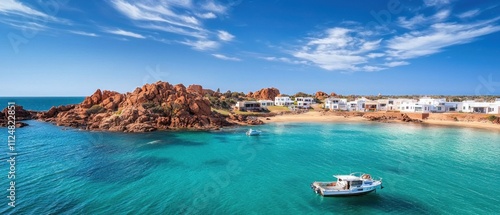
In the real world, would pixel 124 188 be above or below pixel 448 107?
below

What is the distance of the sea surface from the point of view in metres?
25.9

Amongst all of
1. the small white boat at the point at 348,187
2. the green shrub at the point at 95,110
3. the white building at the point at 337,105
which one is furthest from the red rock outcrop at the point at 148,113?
the white building at the point at 337,105

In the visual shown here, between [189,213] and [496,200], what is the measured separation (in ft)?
101

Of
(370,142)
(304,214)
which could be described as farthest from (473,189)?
(370,142)

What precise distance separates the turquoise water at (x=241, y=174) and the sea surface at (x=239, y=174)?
0.38 ft

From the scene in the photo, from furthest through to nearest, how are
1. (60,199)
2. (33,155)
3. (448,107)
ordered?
(448,107) < (33,155) < (60,199)

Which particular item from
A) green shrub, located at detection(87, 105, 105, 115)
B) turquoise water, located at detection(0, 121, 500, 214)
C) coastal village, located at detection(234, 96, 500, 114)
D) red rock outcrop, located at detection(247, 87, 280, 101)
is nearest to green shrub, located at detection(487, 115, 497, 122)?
coastal village, located at detection(234, 96, 500, 114)

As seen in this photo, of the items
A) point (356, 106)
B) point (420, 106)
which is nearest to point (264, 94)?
point (356, 106)

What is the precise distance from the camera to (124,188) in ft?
97.5

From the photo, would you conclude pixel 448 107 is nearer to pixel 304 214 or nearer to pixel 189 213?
pixel 304 214

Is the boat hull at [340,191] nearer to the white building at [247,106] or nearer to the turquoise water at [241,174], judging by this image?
the turquoise water at [241,174]

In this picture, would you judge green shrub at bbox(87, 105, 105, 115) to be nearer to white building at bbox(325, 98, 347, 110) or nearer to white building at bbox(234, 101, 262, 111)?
white building at bbox(234, 101, 262, 111)

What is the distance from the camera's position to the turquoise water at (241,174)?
84.9 feet

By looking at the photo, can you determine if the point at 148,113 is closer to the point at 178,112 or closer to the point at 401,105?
the point at 178,112
